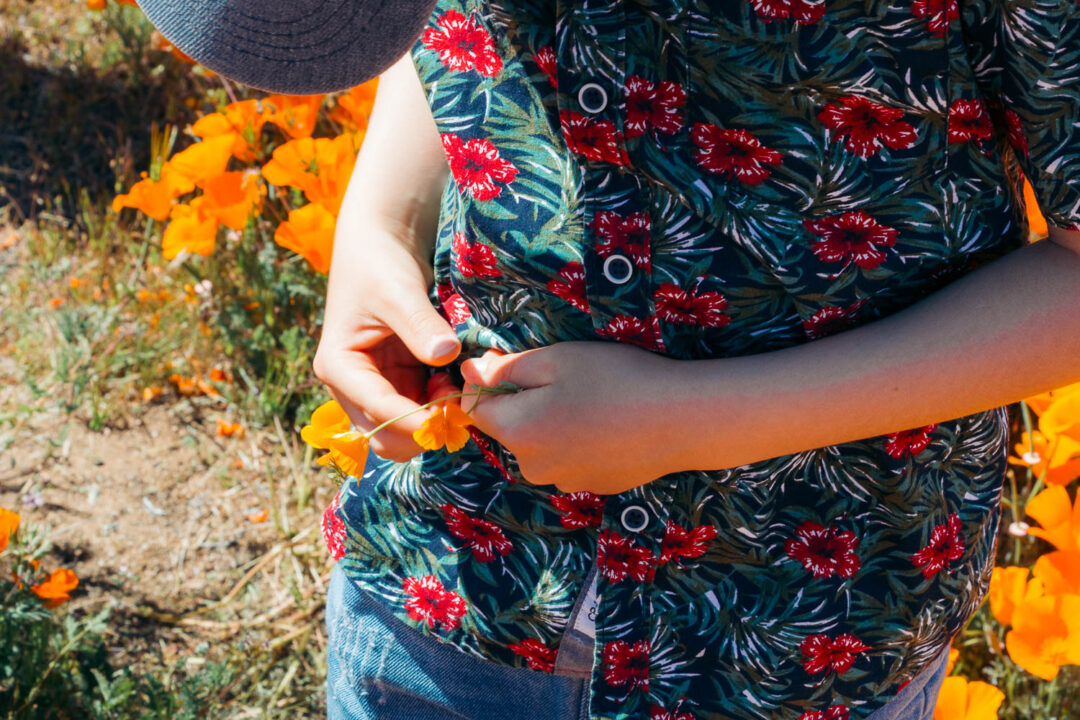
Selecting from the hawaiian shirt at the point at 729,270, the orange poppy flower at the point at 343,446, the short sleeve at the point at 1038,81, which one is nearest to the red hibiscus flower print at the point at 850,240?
the hawaiian shirt at the point at 729,270

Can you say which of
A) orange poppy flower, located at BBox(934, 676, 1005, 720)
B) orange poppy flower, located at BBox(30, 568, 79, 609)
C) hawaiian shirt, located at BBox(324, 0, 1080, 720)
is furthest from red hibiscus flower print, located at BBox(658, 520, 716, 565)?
orange poppy flower, located at BBox(30, 568, 79, 609)

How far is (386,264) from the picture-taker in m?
0.91

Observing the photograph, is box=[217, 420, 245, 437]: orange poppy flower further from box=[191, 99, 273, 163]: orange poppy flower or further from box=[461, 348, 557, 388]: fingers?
box=[461, 348, 557, 388]: fingers

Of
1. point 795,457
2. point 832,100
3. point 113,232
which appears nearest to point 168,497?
point 113,232

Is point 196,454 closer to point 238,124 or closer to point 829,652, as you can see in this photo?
point 238,124

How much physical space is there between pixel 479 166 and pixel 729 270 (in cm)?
22

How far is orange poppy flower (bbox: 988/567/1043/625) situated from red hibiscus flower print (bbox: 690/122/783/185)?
94 centimetres

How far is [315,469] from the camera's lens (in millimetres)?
2127

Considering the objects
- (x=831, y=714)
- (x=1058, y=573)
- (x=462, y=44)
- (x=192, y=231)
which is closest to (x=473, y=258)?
(x=462, y=44)

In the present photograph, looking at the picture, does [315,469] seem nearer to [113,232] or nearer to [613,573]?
[113,232]

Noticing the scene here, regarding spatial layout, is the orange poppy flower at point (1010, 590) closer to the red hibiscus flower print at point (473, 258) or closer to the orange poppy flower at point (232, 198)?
the red hibiscus flower print at point (473, 258)

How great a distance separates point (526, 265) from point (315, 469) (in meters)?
1.46

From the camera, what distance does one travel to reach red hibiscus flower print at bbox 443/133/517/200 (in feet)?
2.59

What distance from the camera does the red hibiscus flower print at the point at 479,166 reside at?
0.79 metres
